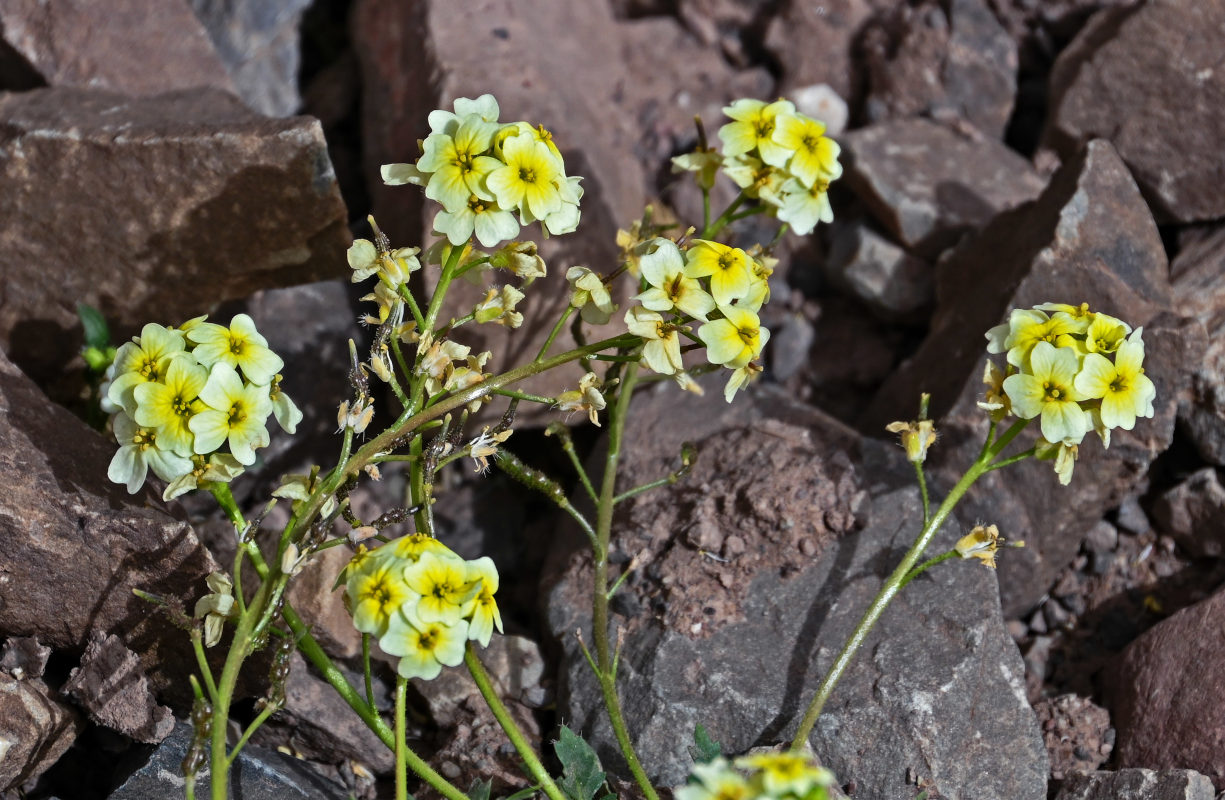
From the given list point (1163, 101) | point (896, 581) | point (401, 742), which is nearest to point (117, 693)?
point (401, 742)

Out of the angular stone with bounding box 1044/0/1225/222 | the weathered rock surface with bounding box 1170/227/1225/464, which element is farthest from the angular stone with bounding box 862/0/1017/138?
the weathered rock surface with bounding box 1170/227/1225/464

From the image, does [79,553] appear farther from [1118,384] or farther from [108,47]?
[1118,384]

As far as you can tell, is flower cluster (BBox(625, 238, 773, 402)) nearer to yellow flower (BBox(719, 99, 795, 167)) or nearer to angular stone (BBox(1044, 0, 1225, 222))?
yellow flower (BBox(719, 99, 795, 167))

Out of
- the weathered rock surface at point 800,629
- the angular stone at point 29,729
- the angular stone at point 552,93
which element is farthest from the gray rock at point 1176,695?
the angular stone at point 29,729

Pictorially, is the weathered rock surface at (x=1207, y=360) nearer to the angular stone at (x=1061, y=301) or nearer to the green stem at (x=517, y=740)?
the angular stone at (x=1061, y=301)

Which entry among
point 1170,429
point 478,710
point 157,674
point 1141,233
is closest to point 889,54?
point 1141,233

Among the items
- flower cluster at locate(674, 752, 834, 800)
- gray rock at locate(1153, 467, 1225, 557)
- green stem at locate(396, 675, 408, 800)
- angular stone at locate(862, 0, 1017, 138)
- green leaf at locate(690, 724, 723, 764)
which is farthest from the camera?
angular stone at locate(862, 0, 1017, 138)

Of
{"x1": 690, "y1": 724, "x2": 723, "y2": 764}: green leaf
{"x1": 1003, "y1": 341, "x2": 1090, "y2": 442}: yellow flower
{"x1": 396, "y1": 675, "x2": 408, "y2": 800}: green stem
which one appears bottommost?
{"x1": 690, "y1": 724, "x2": 723, "y2": 764}: green leaf
